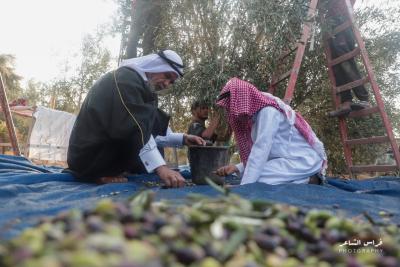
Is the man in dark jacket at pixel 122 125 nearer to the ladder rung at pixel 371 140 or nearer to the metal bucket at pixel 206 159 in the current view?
the metal bucket at pixel 206 159

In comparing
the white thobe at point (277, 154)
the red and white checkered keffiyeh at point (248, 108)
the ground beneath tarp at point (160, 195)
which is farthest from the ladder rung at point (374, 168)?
the white thobe at point (277, 154)

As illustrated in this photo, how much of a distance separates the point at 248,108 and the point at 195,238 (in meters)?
2.23

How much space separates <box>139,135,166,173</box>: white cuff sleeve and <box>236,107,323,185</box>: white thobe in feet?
2.22

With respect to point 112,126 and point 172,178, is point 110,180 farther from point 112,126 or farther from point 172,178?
point 172,178

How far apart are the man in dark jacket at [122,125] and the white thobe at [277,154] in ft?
1.98

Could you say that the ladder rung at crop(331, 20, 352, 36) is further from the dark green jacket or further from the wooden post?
the wooden post

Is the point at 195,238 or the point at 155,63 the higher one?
the point at 155,63

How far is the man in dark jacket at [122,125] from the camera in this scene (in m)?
2.94

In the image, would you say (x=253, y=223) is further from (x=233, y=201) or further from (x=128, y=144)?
(x=128, y=144)

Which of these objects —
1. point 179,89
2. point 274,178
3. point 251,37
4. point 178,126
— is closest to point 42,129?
point 178,126

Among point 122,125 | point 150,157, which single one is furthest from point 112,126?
point 150,157

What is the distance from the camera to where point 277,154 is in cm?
311

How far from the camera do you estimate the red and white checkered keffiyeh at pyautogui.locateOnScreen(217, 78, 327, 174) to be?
9.86 feet

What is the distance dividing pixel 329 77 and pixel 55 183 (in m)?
3.70
